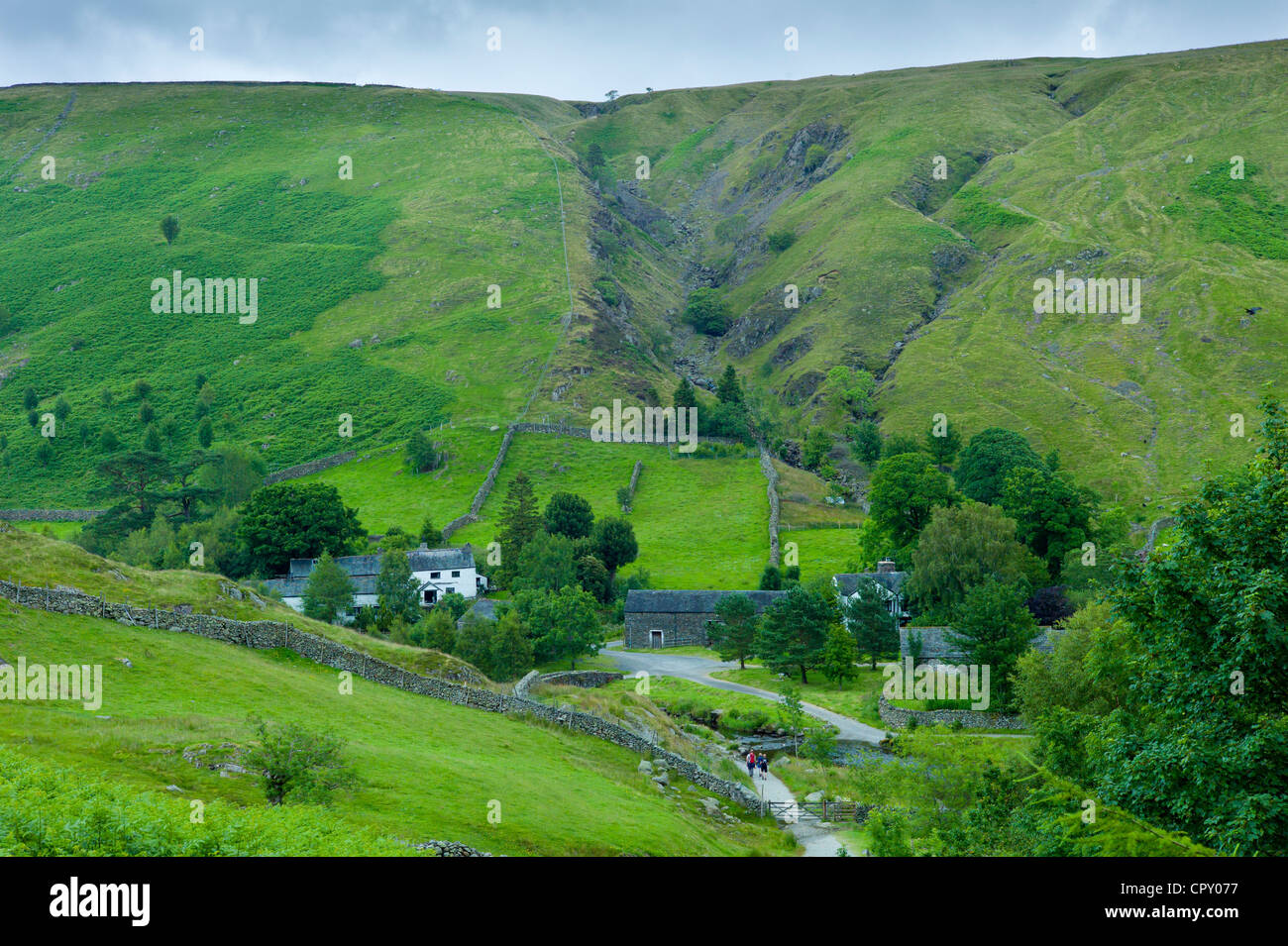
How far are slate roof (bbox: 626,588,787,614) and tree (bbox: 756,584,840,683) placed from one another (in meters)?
12.5

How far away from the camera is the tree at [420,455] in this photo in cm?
11906

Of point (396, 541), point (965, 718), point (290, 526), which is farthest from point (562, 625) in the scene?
point (290, 526)

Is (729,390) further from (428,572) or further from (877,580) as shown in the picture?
(428,572)

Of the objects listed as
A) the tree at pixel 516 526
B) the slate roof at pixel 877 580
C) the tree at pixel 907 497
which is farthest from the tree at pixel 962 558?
the tree at pixel 516 526

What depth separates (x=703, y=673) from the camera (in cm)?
7600

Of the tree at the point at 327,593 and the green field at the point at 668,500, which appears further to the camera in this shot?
the green field at the point at 668,500

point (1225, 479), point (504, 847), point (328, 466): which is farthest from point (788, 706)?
point (328, 466)

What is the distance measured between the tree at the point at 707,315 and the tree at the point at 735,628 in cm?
12269

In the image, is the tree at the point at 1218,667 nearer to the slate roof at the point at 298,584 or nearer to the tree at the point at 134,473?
the slate roof at the point at 298,584

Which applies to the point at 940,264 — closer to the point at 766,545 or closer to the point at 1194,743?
the point at 766,545

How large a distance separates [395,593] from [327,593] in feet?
18.1

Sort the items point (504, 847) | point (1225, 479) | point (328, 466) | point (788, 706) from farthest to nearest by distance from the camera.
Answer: point (328, 466), point (788, 706), point (504, 847), point (1225, 479)
